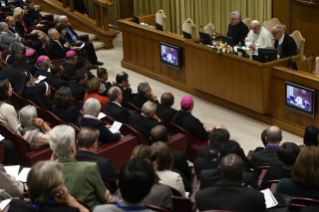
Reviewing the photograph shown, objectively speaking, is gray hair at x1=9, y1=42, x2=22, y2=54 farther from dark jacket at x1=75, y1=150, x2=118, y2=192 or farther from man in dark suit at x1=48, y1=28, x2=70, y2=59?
dark jacket at x1=75, y1=150, x2=118, y2=192

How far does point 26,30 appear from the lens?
361 inches

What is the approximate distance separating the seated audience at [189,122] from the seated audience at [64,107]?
1160 mm

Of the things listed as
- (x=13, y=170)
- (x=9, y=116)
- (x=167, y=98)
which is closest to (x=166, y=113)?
(x=167, y=98)

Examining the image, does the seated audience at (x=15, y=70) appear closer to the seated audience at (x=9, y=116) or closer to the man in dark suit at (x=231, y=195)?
the seated audience at (x=9, y=116)

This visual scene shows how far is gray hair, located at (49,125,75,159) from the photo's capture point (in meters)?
3.10

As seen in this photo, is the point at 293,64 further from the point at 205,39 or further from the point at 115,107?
the point at 115,107

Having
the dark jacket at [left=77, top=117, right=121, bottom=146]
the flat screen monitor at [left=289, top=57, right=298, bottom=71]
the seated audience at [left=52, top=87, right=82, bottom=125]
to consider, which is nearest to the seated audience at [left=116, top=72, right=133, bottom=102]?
the seated audience at [left=52, top=87, right=82, bottom=125]

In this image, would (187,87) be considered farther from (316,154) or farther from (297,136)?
(316,154)

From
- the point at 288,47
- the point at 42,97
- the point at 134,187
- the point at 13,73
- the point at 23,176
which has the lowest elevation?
the point at 23,176

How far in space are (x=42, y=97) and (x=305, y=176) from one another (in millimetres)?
3519

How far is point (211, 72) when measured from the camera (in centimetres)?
691

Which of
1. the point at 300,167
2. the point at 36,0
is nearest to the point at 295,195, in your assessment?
the point at 300,167

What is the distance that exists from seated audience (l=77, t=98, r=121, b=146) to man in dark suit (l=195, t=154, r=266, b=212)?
1.90 m

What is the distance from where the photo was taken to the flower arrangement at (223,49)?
6.56 meters
